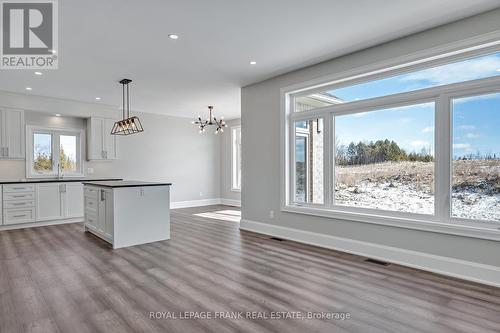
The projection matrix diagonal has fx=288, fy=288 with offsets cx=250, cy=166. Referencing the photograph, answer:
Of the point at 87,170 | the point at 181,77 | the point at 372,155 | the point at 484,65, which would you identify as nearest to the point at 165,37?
the point at 181,77

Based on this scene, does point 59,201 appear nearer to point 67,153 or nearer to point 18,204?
point 18,204

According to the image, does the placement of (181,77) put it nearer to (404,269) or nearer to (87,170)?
(87,170)

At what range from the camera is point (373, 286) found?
9.82 feet

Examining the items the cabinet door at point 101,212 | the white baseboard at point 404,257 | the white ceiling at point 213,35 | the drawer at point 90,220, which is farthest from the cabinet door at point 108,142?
the white baseboard at point 404,257

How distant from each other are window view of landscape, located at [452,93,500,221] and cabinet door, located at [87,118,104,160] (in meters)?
7.24

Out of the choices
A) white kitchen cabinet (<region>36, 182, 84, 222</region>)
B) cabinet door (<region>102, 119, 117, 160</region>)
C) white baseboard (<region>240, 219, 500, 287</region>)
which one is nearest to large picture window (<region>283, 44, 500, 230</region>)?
white baseboard (<region>240, 219, 500, 287</region>)

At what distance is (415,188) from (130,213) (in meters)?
4.20

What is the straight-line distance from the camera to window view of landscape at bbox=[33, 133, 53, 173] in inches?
262

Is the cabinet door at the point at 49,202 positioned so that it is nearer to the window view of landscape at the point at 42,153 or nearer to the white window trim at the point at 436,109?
the window view of landscape at the point at 42,153

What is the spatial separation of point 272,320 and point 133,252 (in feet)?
8.85

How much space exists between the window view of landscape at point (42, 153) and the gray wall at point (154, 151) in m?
0.29

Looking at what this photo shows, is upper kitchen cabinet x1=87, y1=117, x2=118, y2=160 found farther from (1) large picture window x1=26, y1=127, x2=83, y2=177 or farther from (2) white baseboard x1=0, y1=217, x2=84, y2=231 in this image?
(2) white baseboard x1=0, y1=217, x2=84, y2=231

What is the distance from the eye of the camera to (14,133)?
611 cm

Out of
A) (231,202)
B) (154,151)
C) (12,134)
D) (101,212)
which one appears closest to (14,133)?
(12,134)
